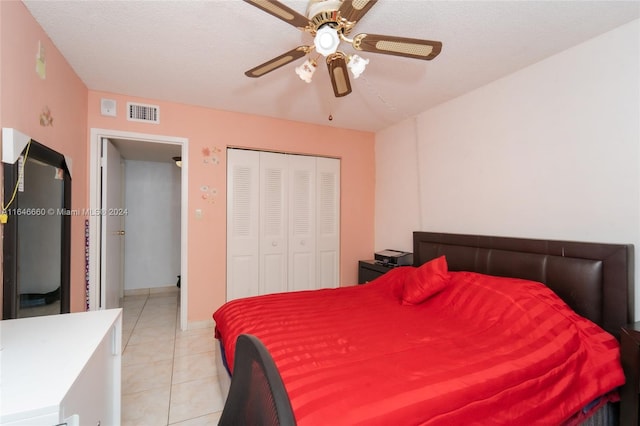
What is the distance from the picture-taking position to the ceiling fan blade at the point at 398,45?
1.33m

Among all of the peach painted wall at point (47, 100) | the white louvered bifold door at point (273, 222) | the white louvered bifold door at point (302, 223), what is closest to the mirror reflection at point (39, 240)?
the peach painted wall at point (47, 100)

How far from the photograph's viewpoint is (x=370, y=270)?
11.0ft

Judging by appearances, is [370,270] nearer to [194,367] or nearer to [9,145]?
[194,367]

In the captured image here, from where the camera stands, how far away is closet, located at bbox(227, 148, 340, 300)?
326cm

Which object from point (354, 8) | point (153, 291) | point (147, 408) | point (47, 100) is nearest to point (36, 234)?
point (47, 100)

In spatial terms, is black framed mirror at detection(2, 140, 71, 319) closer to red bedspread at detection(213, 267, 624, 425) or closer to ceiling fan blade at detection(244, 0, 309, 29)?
red bedspread at detection(213, 267, 624, 425)

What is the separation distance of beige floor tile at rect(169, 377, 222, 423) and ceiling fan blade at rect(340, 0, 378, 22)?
92.5 inches

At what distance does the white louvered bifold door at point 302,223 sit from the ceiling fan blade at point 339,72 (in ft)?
5.95

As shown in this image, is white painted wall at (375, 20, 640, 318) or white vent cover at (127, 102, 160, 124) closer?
white painted wall at (375, 20, 640, 318)

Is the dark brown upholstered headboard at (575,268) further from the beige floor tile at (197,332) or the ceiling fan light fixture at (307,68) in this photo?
the beige floor tile at (197,332)

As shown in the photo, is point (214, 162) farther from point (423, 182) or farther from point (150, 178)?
point (423, 182)

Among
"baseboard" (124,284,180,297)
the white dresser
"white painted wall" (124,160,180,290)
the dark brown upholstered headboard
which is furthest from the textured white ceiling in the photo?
"baseboard" (124,284,180,297)

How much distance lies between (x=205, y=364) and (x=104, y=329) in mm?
1367

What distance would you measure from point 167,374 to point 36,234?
135 centimetres
